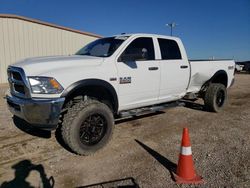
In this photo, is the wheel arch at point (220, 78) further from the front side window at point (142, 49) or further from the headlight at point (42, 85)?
the headlight at point (42, 85)

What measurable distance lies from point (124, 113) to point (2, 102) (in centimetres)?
584

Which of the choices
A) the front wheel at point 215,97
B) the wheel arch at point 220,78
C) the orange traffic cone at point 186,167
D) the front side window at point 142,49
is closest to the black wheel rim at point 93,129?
the front side window at point 142,49

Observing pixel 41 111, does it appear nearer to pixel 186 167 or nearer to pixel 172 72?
pixel 186 167

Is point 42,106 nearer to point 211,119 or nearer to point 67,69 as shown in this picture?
point 67,69

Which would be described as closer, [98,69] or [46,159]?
[46,159]

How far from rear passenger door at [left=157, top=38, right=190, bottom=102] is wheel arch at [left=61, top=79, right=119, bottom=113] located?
4.51 feet

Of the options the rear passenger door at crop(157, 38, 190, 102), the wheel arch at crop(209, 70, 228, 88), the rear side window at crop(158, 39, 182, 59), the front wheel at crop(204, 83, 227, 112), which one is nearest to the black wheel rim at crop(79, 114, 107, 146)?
the rear passenger door at crop(157, 38, 190, 102)

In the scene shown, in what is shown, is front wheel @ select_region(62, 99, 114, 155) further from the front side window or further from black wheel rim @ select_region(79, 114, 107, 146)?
the front side window

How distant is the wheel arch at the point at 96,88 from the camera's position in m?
3.92

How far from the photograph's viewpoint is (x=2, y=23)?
13.5 m

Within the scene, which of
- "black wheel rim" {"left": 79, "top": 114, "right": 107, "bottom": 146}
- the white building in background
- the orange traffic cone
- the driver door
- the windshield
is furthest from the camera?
the white building in background

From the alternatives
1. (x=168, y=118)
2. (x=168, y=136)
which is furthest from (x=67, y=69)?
(x=168, y=118)

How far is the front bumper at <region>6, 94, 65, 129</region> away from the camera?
368cm

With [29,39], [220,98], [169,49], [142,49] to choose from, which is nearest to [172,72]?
[169,49]
